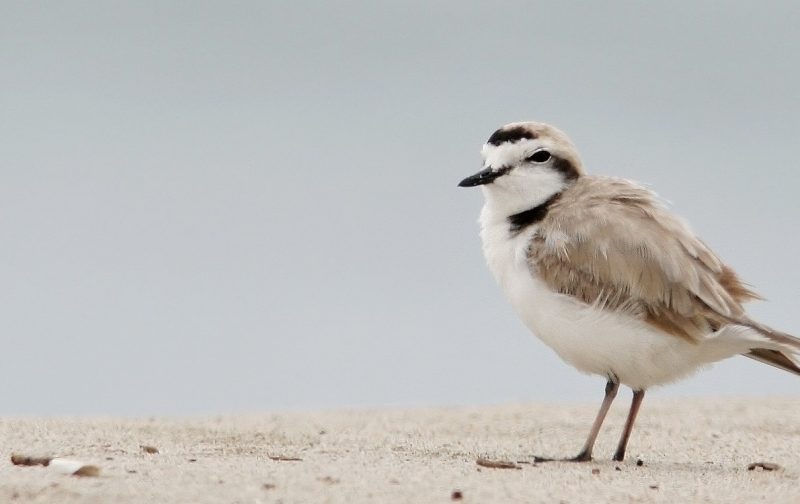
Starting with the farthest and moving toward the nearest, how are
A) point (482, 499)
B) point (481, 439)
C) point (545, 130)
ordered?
point (481, 439), point (545, 130), point (482, 499)

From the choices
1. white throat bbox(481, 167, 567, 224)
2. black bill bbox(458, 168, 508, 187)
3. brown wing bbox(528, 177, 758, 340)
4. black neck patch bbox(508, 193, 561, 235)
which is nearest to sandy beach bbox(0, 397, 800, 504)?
brown wing bbox(528, 177, 758, 340)

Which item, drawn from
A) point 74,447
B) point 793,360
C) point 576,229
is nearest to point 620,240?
point 576,229

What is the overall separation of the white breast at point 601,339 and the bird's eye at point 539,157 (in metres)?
0.43

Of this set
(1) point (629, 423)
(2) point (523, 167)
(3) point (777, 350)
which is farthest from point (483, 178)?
(3) point (777, 350)

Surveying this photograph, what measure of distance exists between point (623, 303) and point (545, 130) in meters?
1.12

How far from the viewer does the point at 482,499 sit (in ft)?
16.7

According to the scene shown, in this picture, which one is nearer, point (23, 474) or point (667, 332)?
point (23, 474)

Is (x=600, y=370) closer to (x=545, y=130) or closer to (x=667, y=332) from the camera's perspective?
(x=667, y=332)

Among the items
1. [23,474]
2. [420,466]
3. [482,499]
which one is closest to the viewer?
[482,499]

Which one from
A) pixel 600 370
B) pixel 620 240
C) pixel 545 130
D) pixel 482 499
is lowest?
pixel 482 499

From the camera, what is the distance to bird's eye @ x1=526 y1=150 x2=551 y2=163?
682cm

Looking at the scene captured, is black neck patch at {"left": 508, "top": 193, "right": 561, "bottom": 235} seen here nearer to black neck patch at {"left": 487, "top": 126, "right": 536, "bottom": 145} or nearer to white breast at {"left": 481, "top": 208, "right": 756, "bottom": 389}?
white breast at {"left": 481, "top": 208, "right": 756, "bottom": 389}

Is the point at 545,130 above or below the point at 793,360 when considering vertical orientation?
Result: above

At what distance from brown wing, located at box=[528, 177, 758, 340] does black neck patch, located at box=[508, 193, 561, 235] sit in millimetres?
81
